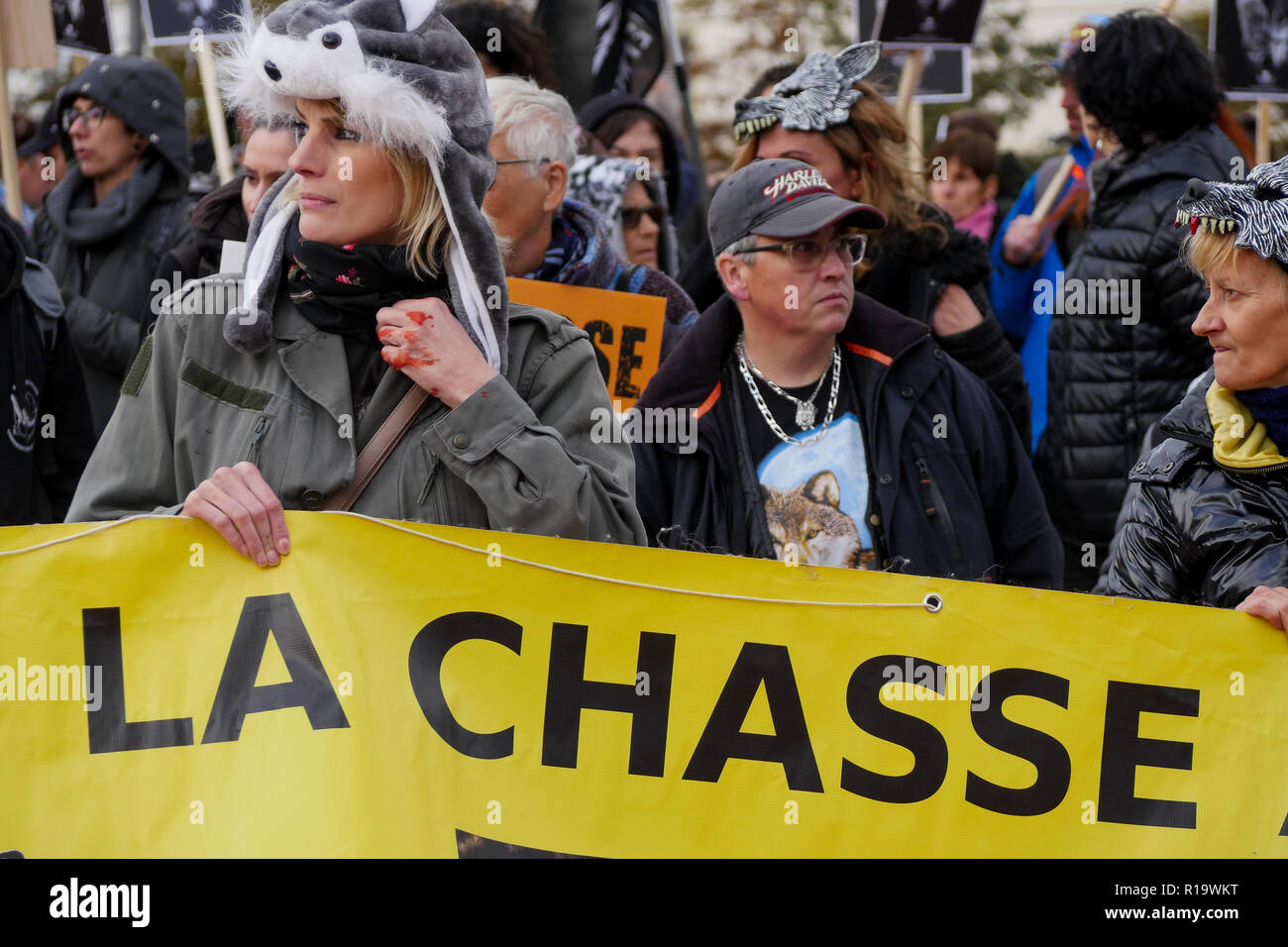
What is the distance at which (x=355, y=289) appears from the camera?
3.18m

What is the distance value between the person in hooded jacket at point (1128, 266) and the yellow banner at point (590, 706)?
2.56m

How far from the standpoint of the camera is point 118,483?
10.3 feet

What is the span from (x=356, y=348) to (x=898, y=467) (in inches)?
63.6

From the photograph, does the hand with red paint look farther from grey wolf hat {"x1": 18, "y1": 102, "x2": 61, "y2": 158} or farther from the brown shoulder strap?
grey wolf hat {"x1": 18, "y1": 102, "x2": 61, "y2": 158}

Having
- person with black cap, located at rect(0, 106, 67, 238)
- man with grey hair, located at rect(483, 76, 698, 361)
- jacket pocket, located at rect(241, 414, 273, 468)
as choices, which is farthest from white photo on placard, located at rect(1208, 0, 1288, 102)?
jacket pocket, located at rect(241, 414, 273, 468)

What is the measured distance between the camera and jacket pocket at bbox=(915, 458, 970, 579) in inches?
167

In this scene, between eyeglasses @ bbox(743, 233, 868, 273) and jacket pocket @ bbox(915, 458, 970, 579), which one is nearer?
jacket pocket @ bbox(915, 458, 970, 579)

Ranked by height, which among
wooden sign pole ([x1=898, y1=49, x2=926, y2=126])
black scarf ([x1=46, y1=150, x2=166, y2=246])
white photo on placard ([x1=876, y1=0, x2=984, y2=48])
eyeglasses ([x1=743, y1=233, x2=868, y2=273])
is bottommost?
eyeglasses ([x1=743, y1=233, x2=868, y2=273])

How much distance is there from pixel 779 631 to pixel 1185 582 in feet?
3.23

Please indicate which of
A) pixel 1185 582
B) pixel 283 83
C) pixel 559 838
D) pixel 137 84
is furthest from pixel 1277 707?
pixel 137 84

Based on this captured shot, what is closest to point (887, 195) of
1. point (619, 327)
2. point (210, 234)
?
point (619, 327)

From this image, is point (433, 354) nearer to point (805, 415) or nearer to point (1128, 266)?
point (805, 415)

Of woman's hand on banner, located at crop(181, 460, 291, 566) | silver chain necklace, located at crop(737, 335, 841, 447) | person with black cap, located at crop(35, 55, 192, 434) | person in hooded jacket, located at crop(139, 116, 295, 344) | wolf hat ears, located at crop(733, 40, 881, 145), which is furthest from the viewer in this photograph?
person with black cap, located at crop(35, 55, 192, 434)

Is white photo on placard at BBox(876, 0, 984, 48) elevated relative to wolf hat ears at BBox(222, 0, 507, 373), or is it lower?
elevated
